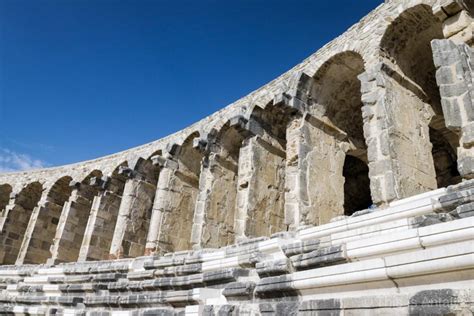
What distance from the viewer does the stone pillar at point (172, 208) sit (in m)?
10.8

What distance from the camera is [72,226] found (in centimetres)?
1422

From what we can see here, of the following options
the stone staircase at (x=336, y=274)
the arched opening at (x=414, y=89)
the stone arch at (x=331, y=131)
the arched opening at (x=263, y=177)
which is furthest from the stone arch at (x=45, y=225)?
the arched opening at (x=414, y=89)

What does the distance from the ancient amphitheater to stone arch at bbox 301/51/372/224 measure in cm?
4

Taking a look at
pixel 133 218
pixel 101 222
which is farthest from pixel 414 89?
pixel 101 222

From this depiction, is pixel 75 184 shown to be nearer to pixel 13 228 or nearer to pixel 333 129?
pixel 13 228

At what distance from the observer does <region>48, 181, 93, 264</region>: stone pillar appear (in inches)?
533

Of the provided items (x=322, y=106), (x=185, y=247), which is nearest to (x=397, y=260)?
(x=322, y=106)

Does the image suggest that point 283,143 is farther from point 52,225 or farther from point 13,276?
point 52,225

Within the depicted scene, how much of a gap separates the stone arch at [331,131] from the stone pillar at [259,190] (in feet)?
5.08

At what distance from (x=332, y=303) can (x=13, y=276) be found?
9.80 m

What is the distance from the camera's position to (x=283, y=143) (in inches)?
394

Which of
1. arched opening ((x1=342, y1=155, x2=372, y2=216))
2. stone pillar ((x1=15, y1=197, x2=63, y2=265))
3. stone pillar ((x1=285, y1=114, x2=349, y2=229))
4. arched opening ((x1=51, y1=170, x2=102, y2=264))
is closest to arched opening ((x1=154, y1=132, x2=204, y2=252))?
stone pillar ((x1=285, y1=114, x2=349, y2=229))

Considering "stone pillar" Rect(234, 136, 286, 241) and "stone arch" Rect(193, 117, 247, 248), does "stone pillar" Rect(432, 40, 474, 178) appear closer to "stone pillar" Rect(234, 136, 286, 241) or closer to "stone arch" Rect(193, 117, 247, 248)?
"stone pillar" Rect(234, 136, 286, 241)

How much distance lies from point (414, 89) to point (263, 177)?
3.79 metres
